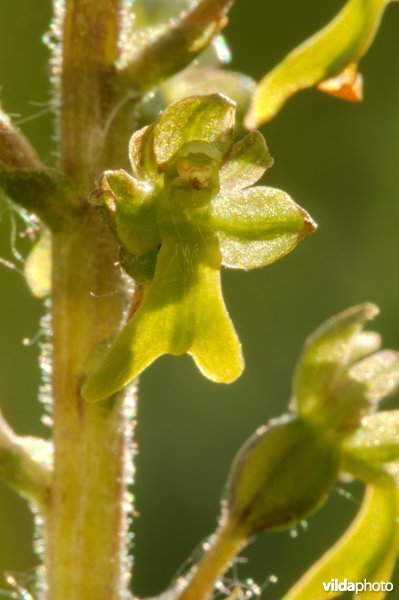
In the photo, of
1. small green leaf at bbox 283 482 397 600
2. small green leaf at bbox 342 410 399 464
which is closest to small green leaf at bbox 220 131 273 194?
small green leaf at bbox 342 410 399 464

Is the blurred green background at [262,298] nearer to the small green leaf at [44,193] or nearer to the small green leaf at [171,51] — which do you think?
the small green leaf at [171,51]

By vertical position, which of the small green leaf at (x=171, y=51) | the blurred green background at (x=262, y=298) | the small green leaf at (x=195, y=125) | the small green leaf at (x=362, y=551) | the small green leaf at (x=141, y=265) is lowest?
the small green leaf at (x=362, y=551)

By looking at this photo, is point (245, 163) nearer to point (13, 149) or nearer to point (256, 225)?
point (256, 225)

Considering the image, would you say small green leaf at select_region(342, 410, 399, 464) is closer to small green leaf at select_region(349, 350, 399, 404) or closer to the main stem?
small green leaf at select_region(349, 350, 399, 404)

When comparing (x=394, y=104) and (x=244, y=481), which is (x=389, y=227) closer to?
(x=394, y=104)

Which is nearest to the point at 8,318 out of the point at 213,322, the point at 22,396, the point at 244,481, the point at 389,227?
the point at 22,396

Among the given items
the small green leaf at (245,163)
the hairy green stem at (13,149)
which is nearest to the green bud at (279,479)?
the small green leaf at (245,163)

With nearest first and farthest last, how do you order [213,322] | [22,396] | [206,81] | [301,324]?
[213,322] < [206,81] < [22,396] < [301,324]
